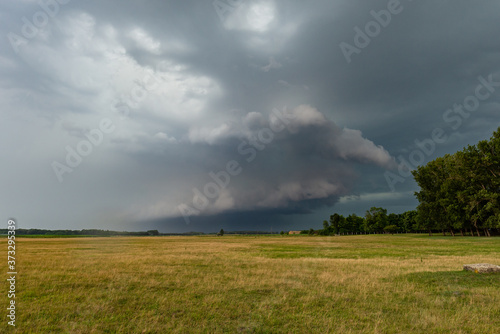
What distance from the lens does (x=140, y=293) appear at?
50.0 feet

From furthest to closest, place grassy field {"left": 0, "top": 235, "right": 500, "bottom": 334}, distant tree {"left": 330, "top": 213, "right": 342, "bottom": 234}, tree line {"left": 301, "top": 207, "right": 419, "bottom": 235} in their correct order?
1. distant tree {"left": 330, "top": 213, "right": 342, "bottom": 234}
2. tree line {"left": 301, "top": 207, "right": 419, "bottom": 235}
3. grassy field {"left": 0, "top": 235, "right": 500, "bottom": 334}

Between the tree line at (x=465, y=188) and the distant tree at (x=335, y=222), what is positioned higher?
the tree line at (x=465, y=188)

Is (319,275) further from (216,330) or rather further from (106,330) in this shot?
(106,330)

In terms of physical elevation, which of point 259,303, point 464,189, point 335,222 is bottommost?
point 259,303

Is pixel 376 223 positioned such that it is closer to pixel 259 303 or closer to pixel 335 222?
pixel 335 222

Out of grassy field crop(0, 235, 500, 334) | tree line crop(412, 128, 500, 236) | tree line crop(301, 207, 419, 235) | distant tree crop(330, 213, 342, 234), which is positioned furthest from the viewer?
distant tree crop(330, 213, 342, 234)

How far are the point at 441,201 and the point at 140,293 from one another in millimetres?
100037

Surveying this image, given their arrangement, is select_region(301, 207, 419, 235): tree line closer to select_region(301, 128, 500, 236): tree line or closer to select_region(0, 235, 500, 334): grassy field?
select_region(301, 128, 500, 236): tree line

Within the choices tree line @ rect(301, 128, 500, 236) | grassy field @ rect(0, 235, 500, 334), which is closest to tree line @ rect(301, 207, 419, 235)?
tree line @ rect(301, 128, 500, 236)

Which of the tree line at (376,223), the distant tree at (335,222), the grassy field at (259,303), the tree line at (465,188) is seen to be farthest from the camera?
the distant tree at (335,222)

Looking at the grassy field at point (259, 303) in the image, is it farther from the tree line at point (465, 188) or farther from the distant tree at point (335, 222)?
the distant tree at point (335, 222)

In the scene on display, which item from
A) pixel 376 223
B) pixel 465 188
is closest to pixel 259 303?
pixel 465 188

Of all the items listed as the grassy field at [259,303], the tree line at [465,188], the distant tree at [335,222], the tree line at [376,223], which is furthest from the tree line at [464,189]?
the distant tree at [335,222]

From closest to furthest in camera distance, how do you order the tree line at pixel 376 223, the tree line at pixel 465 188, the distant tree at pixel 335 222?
the tree line at pixel 465 188
the tree line at pixel 376 223
the distant tree at pixel 335 222
